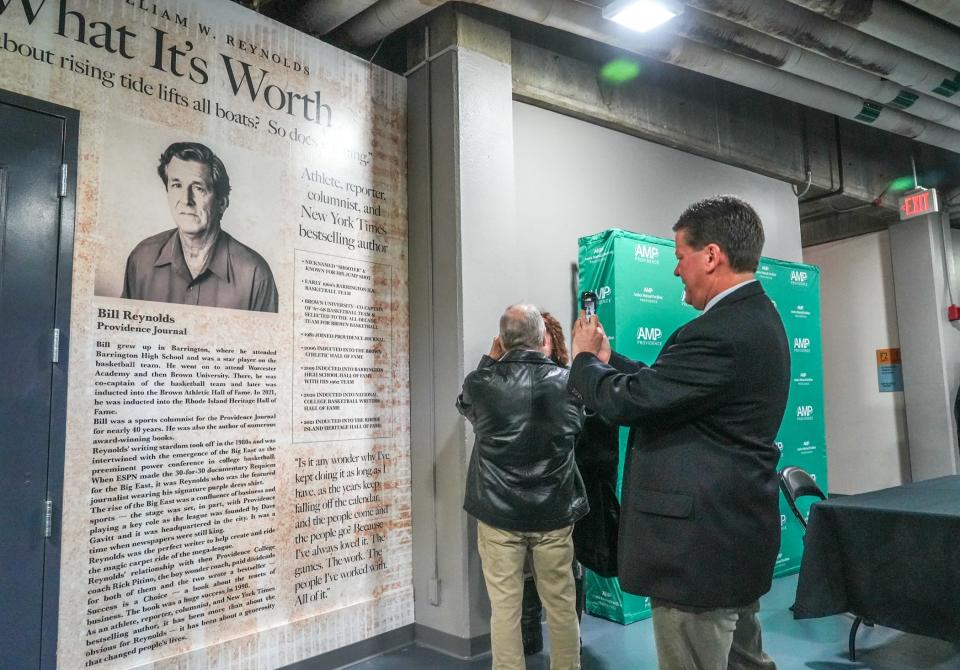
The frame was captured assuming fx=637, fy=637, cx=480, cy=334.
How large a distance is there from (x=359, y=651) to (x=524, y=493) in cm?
123

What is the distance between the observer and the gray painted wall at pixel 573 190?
3.69 m

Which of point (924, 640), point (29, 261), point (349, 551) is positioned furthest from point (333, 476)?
point (924, 640)

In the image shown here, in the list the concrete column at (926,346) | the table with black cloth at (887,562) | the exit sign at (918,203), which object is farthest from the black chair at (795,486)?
the concrete column at (926,346)

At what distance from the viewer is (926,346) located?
6.33 meters

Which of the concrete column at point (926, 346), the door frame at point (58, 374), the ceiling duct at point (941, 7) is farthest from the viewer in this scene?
the concrete column at point (926, 346)

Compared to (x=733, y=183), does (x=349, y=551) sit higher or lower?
lower

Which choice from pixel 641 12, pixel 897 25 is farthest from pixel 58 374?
pixel 897 25

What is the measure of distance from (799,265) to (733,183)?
2.70 ft

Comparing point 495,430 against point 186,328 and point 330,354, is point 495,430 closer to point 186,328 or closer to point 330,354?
point 330,354

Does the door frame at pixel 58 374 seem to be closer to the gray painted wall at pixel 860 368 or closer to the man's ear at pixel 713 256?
the man's ear at pixel 713 256

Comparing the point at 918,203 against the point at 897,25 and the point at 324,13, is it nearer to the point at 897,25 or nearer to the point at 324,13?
the point at 897,25

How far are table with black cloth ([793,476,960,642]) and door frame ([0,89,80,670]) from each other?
8.99ft

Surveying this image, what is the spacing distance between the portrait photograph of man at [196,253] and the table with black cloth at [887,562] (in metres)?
2.51

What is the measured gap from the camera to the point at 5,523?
2098 millimetres
